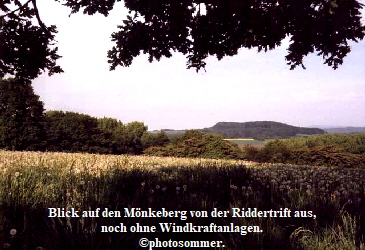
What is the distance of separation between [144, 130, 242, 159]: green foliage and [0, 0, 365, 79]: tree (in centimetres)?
1825

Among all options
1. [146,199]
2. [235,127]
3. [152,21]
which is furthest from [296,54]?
[235,127]

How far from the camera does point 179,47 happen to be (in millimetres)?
4996

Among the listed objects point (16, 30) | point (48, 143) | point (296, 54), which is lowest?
point (48, 143)

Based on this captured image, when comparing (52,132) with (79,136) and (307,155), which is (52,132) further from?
(307,155)

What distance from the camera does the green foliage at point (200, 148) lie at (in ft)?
75.9

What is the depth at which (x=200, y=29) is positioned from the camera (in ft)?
15.7

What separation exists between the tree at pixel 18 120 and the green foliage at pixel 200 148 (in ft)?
33.4

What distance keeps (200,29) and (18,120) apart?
24.2m

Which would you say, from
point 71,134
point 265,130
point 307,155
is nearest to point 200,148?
point 307,155

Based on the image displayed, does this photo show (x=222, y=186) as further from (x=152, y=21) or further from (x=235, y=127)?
(x=235, y=127)

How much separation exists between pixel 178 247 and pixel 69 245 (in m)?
0.98

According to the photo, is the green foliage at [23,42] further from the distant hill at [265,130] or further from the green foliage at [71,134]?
the distant hill at [265,130]
